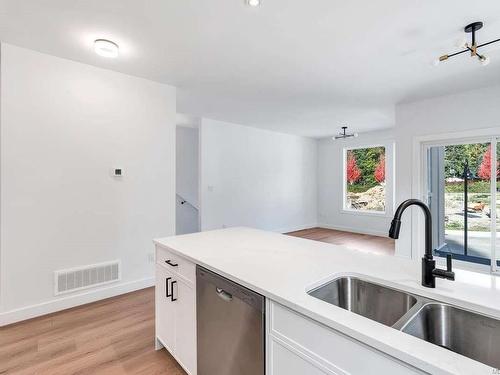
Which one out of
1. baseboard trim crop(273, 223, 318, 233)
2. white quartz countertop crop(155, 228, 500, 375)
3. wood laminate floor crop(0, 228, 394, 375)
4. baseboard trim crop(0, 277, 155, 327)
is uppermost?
white quartz countertop crop(155, 228, 500, 375)

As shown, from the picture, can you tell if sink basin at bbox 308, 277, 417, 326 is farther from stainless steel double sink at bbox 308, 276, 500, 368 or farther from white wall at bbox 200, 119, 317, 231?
white wall at bbox 200, 119, 317, 231

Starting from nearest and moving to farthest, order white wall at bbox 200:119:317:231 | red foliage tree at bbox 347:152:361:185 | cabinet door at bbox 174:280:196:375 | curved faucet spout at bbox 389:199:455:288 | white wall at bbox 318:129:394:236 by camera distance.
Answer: curved faucet spout at bbox 389:199:455:288 < cabinet door at bbox 174:280:196:375 < white wall at bbox 200:119:317:231 < white wall at bbox 318:129:394:236 < red foliage tree at bbox 347:152:361:185

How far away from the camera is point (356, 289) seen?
1.31 m

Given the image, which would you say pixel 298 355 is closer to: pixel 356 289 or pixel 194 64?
A: pixel 356 289

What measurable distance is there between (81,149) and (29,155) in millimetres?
442

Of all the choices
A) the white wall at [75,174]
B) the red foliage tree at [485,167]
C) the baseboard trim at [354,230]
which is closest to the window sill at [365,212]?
the baseboard trim at [354,230]

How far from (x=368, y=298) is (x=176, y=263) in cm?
116

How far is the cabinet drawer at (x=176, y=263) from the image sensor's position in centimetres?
161

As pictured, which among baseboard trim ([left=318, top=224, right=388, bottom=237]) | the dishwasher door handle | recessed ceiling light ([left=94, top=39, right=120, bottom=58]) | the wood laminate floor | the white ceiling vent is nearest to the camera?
the dishwasher door handle

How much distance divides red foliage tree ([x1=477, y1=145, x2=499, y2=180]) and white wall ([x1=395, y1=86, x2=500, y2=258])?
14.0 inches

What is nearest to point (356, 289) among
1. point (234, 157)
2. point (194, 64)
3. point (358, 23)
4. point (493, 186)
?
point (358, 23)

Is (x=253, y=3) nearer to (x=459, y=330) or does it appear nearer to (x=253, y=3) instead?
(x=253, y=3)

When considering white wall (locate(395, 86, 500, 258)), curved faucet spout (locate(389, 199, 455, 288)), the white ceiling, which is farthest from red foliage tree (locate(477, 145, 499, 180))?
curved faucet spout (locate(389, 199, 455, 288))

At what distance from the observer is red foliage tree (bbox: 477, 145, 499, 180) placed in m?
3.69
